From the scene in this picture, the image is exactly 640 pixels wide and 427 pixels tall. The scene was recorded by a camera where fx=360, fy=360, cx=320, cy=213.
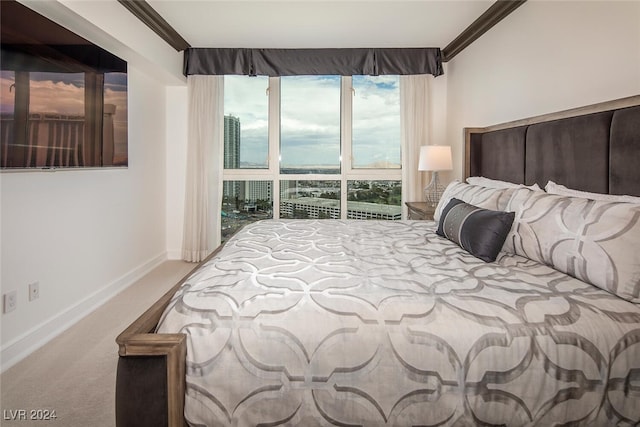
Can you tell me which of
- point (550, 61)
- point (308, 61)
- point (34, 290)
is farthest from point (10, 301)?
point (550, 61)

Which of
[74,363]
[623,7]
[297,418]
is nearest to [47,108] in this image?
[74,363]

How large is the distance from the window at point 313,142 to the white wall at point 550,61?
3.18 ft

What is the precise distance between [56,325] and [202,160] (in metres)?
2.34

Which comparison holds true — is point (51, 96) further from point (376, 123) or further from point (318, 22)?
point (376, 123)

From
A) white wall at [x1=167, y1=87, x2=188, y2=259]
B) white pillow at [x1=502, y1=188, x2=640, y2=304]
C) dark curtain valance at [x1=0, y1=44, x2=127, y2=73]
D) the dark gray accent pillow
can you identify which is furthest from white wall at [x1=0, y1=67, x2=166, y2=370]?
white pillow at [x1=502, y1=188, x2=640, y2=304]

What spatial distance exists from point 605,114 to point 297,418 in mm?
2118

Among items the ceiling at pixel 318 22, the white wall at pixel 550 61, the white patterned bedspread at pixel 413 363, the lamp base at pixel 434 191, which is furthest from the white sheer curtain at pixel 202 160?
the white patterned bedspread at pixel 413 363

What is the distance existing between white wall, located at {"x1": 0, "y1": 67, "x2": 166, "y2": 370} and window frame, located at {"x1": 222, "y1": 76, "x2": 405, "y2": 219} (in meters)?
1.03

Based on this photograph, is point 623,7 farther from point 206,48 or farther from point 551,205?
point 206,48

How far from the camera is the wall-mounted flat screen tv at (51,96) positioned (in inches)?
75.7

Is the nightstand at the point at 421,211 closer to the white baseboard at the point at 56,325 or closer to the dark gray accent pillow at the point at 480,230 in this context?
the dark gray accent pillow at the point at 480,230

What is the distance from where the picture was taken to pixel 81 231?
279 cm

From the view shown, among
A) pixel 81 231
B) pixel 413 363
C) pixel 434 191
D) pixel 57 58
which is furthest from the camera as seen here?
pixel 434 191

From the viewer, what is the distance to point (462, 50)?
392 cm
